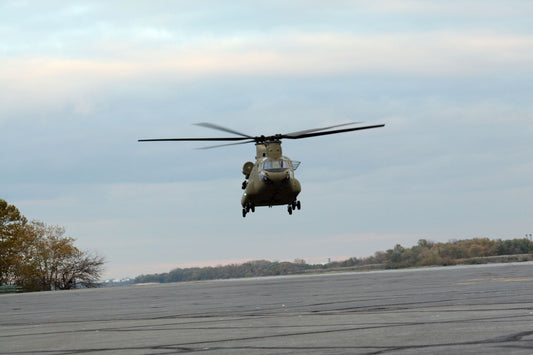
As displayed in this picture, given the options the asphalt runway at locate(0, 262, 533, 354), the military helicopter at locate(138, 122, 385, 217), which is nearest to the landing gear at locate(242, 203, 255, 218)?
the military helicopter at locate(138, 122, 385, 217)

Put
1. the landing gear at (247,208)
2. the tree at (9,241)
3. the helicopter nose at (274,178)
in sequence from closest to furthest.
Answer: the helicopter nose at (274,178) → the landing gear at (247,208) → the tree at (9,241)

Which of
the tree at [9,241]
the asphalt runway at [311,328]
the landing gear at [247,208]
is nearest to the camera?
the asphalt runway at [311,328]

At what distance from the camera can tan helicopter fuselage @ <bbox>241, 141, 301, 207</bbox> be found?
53.4 m

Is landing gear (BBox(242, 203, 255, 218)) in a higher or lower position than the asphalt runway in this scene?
higher

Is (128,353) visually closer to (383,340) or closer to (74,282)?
(383,340)

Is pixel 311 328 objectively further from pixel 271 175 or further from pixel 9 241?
pixel 9 241

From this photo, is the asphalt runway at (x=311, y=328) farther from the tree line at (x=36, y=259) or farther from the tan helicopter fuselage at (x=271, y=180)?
the tree line at (x=36, y=259)

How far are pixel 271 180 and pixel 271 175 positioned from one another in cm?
38

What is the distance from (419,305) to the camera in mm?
18234

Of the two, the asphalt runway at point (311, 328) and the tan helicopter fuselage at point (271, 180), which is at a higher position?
the tan helicopter fuselage at point (271, 180)

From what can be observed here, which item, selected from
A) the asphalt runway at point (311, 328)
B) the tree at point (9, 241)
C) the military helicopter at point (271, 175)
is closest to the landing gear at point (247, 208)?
the military helicopter at point (271, 175)

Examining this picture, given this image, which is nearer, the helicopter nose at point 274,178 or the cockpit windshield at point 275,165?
the helicopter nose at point 274,178

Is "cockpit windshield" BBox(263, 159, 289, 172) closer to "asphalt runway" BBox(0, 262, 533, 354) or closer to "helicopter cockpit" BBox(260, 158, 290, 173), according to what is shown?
"helicopter cockpit" BBox(260, 158, 290, 173)

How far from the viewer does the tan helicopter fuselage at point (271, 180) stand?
53438 millimetres
